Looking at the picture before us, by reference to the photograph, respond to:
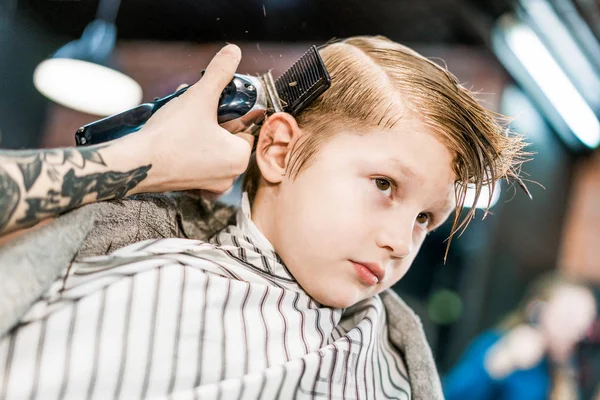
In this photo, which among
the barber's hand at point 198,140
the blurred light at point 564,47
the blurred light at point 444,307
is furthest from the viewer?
the blurred light at point 444,307

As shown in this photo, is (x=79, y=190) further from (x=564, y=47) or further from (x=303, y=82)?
(x=564, y=47)

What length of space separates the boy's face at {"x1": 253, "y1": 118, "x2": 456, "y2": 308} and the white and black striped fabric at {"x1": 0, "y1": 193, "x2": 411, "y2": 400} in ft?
0.14

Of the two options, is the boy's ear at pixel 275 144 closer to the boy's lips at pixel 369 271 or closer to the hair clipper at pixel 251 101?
the hair clipper at pixel 251 101

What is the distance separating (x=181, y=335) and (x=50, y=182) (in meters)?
0.18

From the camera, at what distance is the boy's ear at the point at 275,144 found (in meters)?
0.71

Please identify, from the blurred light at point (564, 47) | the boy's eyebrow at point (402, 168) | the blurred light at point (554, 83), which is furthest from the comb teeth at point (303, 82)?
the blurred light at point (554, 83)

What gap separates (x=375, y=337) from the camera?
0.74m

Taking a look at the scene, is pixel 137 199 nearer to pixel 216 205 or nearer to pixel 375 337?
pixel 216 205

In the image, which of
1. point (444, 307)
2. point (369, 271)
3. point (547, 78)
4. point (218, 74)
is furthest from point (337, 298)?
point (547, 78)

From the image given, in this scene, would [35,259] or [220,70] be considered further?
[220,70]

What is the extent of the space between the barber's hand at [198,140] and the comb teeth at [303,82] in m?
0.07

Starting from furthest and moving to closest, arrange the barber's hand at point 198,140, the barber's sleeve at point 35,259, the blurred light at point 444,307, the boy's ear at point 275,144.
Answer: the blurred light at point 444,307 < the boy's ear at point 275,144 < the barber's hand at point 198,140 < the barber's sleeve at point 35,259

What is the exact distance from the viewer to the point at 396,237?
649mm

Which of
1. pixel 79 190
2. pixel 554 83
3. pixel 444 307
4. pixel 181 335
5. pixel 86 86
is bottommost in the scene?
pixel 444 307
